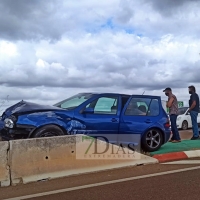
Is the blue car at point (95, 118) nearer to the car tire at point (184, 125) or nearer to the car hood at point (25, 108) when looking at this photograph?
the car hood at point (25, 108)

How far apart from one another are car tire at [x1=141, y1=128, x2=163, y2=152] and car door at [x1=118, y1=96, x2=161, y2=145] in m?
0.16

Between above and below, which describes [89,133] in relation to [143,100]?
below

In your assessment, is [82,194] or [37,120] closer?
[82,194]

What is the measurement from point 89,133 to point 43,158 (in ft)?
5.26

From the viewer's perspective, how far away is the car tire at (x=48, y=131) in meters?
7.30

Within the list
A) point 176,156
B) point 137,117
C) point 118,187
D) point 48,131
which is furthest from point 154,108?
point 118,187

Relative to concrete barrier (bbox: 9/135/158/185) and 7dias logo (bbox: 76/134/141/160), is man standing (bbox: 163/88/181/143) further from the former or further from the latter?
concrete barrier (bbox: 9/135/158/185)

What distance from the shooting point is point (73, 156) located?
688 cm

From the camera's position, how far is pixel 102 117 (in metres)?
8.17

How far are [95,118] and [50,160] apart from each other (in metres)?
1.81

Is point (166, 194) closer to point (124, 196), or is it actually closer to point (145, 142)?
point (124, 196)

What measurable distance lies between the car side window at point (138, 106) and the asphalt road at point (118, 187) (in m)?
2.06

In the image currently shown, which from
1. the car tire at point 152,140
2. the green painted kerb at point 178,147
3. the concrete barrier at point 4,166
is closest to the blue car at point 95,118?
the car tire at point 152,140

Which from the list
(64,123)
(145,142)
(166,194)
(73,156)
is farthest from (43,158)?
(145,142)
